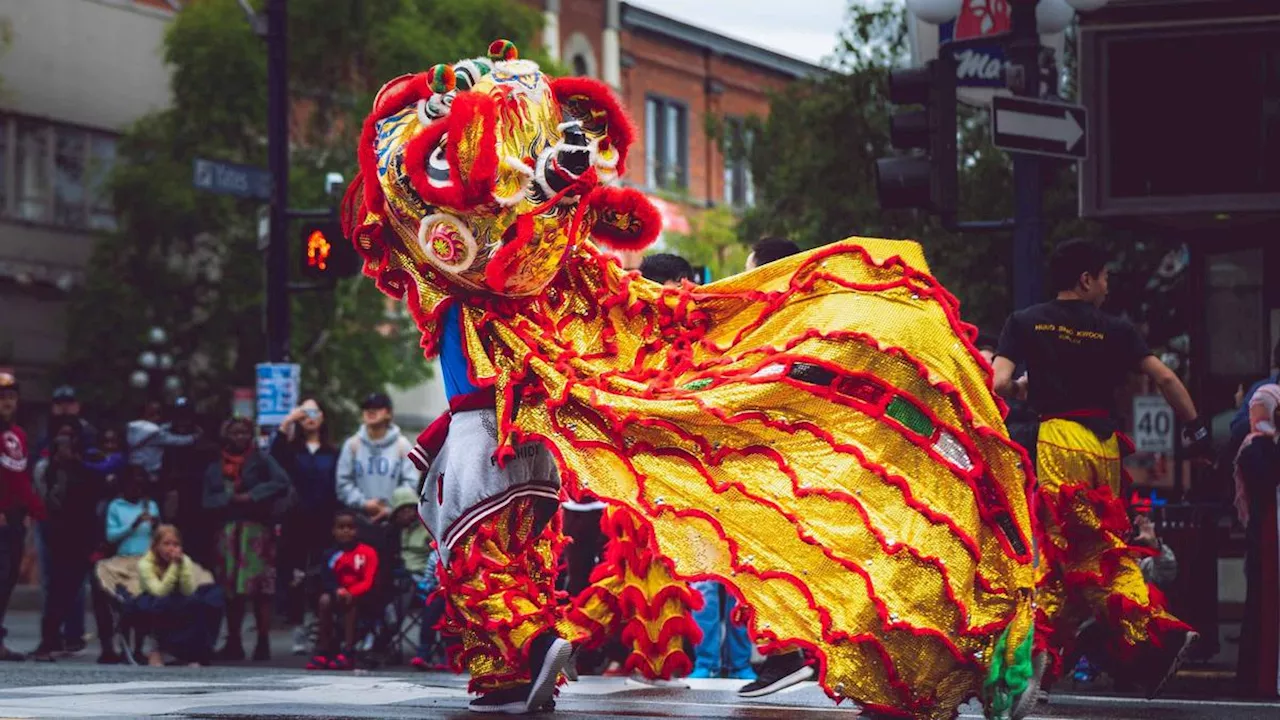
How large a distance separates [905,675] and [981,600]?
373 millimetres

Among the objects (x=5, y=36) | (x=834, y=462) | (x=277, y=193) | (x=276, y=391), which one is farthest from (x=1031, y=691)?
(x=5, y=36)

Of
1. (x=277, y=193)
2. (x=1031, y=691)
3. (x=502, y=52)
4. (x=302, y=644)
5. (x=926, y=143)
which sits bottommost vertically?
(x=302, y=644)

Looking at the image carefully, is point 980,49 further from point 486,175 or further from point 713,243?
point 713,243

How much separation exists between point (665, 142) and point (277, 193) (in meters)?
31.5

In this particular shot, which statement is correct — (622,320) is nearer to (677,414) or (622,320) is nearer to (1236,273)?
(677,414)

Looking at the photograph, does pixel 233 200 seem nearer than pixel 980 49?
No

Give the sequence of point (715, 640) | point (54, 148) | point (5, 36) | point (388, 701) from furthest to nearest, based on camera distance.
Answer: point (54, 148)
point (5, 36)
point (715, 640)
point (388, 701)

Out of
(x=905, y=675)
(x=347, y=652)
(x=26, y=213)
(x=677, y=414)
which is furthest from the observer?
(x=26, y=213)

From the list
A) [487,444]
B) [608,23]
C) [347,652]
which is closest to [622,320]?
[487,444]

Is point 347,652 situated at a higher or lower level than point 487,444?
lower

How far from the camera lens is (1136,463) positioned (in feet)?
115

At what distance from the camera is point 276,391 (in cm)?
1905

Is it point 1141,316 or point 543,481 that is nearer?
point 543,481

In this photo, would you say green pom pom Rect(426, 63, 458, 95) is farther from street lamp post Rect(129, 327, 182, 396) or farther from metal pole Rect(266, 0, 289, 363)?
street lamp post Rect(129, 327, 182, 396)
